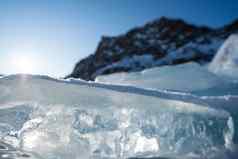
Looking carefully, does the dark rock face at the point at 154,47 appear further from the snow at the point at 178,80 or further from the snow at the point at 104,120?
the snow at the point at 104,120

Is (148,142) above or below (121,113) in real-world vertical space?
below

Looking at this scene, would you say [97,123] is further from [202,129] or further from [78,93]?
[202,129]

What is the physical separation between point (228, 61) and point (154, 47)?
8279 cm

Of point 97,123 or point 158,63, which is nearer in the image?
point 97,123

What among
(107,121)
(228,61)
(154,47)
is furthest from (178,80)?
(154,47)

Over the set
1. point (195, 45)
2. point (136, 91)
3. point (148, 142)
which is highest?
point (195, 45)

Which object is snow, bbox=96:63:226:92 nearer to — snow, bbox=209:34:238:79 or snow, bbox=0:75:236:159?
snow, bbox=209:34:238:79

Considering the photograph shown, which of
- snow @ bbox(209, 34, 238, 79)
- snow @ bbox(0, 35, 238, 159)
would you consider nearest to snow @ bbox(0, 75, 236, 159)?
snow @ bbox(0, 35, 238, 159)

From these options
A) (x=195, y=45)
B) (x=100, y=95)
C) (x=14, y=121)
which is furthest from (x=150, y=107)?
(x=195, y=45)

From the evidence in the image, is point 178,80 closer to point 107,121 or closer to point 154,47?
point 107,121

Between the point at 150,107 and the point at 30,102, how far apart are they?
1.16 meters

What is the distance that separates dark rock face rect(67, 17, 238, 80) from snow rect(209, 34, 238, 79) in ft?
197

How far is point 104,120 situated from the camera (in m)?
3.20

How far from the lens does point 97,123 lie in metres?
3.22
